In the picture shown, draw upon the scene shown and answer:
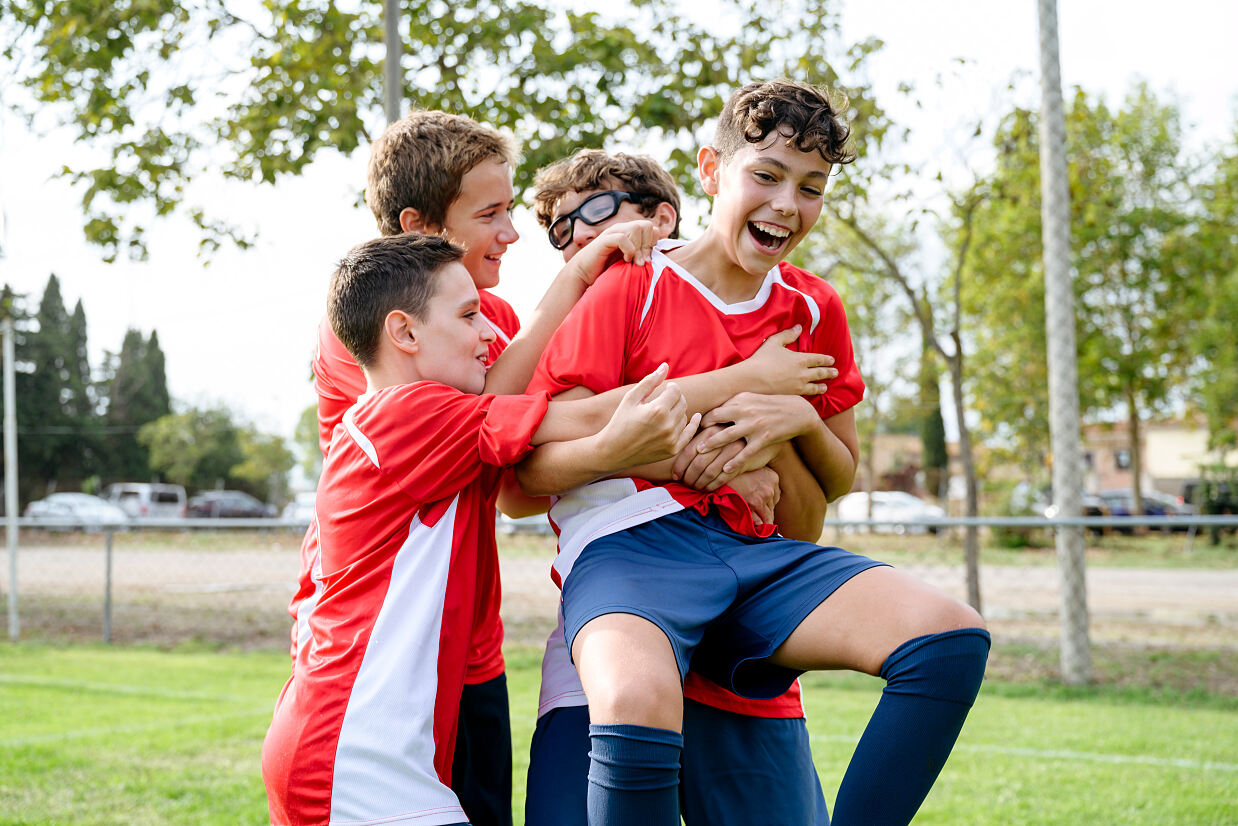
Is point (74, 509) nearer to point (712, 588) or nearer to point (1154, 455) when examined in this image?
point (712, 588)

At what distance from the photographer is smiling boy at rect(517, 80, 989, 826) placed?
180 cm

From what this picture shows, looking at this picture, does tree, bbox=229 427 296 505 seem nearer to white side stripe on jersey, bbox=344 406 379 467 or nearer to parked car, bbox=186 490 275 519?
parked car, bbox=186 490 275 519

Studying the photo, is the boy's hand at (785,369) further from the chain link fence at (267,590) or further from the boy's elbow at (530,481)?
the chain link fence at (267,590)

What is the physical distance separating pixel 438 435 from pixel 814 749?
151 inches

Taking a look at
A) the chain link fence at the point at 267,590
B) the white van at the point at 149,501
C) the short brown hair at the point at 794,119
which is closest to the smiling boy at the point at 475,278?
the short brown hair at the point at 794,119

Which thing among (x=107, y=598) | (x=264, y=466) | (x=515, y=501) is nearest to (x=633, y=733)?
(x=515, y=501)

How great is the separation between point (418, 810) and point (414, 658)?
255 millimetres

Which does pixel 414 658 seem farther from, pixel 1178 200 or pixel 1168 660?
pixel 1178 200

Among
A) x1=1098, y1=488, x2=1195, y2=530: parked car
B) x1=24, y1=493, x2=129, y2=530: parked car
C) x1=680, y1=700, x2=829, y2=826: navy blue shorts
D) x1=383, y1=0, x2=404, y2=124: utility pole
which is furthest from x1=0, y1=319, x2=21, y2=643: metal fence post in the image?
x1=1098, y1=488, x2=1195, y2=530: parked car

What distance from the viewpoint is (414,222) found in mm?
2543

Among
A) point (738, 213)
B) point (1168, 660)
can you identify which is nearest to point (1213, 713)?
point (1168, 660)

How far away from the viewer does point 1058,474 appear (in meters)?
7.64

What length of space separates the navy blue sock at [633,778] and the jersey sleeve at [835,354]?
1002 mm

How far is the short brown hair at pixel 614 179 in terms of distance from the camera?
288cm
